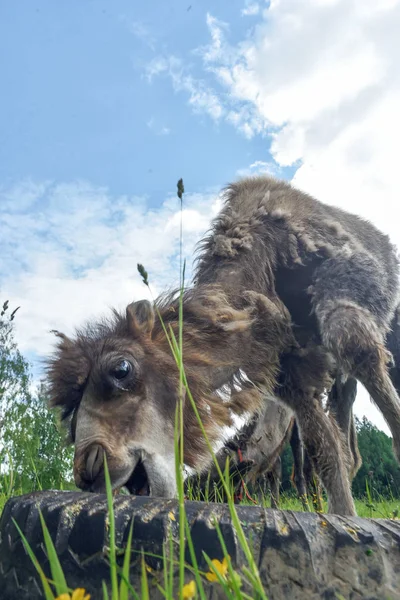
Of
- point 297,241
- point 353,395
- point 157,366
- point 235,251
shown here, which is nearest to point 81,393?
point 157,366

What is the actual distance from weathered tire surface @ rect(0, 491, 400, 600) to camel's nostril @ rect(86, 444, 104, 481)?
5.54 ft

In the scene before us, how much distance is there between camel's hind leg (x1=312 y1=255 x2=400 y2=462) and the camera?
4.11 m

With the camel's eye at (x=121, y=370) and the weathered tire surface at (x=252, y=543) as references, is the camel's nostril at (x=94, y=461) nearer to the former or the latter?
the camel's eye at (x=121, y=370)

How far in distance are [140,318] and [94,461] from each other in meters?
1.42

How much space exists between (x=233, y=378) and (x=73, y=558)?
3.34 metres

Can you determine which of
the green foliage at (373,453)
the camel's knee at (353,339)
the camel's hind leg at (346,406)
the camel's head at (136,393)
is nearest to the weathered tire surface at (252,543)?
the camel's head at (136,393)

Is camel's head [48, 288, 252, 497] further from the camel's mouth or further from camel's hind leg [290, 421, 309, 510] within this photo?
camel's hind leg [290, 421, 309, 510]

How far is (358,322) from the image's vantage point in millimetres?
4109

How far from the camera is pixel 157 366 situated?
3938 millimetres

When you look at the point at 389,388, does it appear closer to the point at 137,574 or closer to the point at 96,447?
the point at 96,447

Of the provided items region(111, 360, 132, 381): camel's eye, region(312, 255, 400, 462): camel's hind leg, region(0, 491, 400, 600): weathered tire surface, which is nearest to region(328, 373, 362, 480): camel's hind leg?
region(312, 255, 400, 462): camel's hind leg

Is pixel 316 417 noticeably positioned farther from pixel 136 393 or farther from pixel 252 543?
pixel 252 543

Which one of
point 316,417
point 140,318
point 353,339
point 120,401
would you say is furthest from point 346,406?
point 120,401

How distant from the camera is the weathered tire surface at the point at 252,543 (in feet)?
3.95
